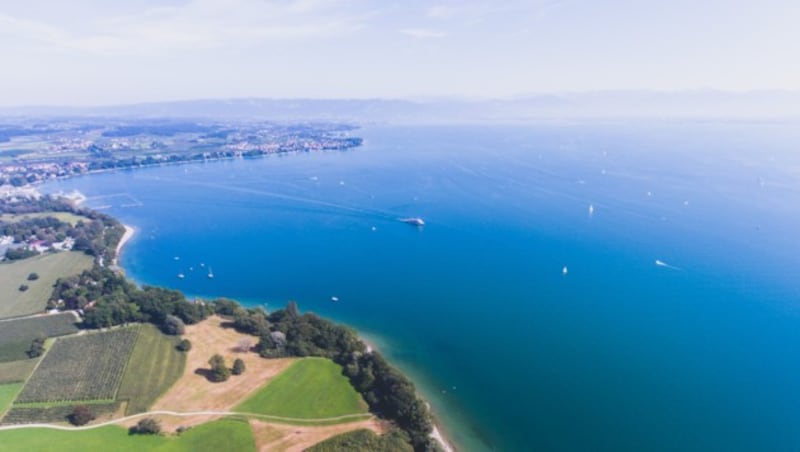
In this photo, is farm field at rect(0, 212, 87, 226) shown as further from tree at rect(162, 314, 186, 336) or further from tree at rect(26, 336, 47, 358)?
tree at rect(162, 314, 186, 336)

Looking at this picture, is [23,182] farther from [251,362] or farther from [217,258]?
[251,362]

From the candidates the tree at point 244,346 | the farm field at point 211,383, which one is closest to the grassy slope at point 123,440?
the farm field at point 211,383

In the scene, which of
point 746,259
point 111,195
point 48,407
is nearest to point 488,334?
point 48,407

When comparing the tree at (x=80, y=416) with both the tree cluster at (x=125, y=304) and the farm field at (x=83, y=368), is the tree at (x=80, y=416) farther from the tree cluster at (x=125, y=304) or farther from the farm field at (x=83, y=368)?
the tree cluster at (x=125, y=304)

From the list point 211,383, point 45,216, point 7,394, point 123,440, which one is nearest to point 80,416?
point 123,440

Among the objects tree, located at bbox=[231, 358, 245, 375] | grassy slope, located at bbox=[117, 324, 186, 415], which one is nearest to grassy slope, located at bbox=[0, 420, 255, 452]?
grassy slope, located at bbox=[117, 324, 186, 415]

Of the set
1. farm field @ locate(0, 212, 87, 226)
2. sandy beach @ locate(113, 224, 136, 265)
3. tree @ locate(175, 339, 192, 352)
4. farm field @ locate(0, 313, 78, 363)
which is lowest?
sandy beach @ locate(113, 224, 136, 265)

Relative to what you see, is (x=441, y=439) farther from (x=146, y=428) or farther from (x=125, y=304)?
(x=125, y=304)
